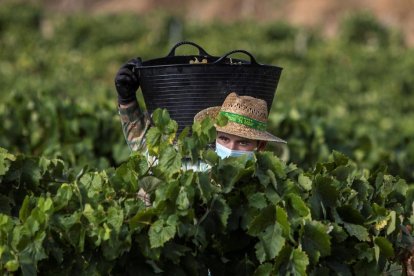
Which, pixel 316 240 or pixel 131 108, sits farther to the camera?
pixel 131 108

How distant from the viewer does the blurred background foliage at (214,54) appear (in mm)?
10969

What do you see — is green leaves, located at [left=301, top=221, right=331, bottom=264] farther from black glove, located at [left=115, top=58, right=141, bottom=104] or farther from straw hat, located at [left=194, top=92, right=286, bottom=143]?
black glove, located at [left=115, top=58, right=141, bottom=104]

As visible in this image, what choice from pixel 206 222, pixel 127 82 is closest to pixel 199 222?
pixel 206 222

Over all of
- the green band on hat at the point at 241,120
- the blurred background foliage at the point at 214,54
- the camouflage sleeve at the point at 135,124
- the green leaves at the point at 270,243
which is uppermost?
the blurred background foliage at the point at 214,54

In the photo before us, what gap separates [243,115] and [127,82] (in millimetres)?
618

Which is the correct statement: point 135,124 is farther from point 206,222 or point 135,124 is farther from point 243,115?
point 206,222

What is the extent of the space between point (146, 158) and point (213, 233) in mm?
439

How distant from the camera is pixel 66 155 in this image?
9.99 meters

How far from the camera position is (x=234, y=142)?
4.93 m

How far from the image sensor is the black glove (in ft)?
16.9

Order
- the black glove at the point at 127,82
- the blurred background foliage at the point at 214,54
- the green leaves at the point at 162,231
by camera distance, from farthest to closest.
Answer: the blurred background foliage at the point at 214,54 → the black glove at the point at 127,82 → the green leaves at the point at 162,231

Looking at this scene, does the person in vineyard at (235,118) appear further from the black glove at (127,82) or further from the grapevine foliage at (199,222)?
the grapevine foliage at (199,222)

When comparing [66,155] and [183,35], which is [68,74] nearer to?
[183,35]

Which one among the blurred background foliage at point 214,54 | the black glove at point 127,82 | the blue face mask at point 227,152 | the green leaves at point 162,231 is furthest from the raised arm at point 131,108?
the blurred background foliage at point 214,54
